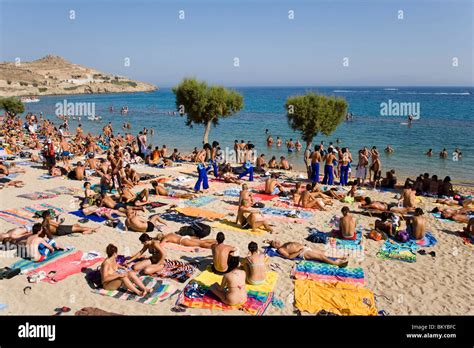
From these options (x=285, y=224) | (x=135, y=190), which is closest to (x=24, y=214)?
(x=135, y=190)

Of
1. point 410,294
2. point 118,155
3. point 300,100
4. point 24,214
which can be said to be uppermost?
point 300,100

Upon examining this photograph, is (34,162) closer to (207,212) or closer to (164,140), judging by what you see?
(207,212)

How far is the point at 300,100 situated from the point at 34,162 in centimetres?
1303

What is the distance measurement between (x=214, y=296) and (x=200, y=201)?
6051 mm

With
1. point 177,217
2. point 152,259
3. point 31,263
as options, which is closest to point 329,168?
point 177,217

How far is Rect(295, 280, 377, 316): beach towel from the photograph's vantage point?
627 centimetres

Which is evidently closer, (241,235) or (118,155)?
(241,235)

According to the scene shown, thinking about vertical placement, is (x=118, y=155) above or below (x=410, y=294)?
above

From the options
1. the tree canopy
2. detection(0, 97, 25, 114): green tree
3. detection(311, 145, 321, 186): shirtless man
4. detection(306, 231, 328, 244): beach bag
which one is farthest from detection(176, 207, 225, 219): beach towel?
detection(0, 97, 25, 114): green tree

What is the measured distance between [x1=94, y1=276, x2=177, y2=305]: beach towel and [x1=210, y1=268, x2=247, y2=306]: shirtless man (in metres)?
0.92

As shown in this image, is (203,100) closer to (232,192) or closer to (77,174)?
(77,174)

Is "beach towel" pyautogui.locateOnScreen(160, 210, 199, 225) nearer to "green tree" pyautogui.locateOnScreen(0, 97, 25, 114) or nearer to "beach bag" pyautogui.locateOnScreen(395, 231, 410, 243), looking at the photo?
"beach bag" pyautogui.locateOnScreen(395, 231, 410, 243)

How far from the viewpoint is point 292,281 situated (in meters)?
7.20
